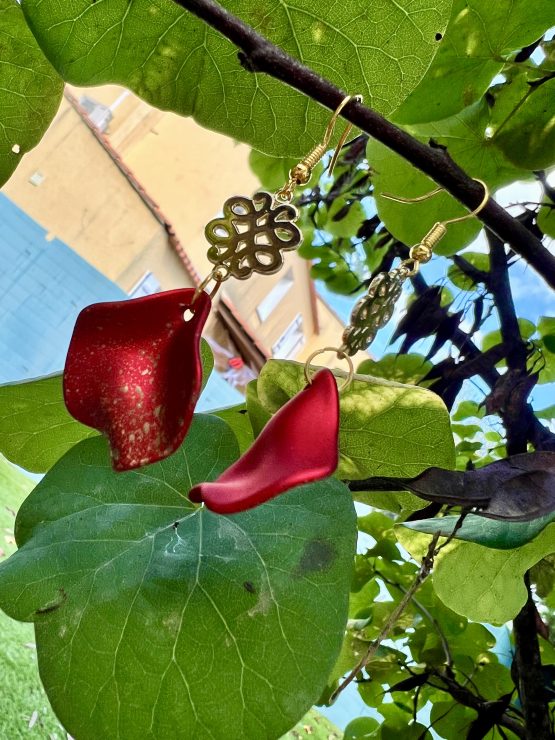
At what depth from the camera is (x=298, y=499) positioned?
32 cm

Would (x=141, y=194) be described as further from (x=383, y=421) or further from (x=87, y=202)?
(x=383, y=421)

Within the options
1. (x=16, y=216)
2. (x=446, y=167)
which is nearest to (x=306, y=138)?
(x=446, y=167)

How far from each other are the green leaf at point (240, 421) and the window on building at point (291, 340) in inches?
141

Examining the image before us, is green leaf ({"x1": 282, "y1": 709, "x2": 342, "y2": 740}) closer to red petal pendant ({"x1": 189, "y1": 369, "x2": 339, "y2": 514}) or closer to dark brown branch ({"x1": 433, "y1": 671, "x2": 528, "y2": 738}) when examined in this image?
dark brown branch ({"x1": 433, "y1": 671, "x2": 528, "y2": 738})

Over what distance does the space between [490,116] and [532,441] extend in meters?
0.28

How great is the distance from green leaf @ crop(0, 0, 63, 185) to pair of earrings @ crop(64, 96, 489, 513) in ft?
0.52

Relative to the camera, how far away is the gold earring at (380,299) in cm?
38

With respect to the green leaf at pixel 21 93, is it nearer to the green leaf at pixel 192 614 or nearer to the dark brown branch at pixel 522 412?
the green leaf at pixel 192 614

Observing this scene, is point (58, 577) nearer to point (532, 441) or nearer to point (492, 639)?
point (532, 441)

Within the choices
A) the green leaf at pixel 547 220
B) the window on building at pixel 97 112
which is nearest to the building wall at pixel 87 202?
the window on building at pixel 97 112

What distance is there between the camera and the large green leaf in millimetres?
332

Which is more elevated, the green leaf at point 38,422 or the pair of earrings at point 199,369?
the pair of earrings at point 199,369

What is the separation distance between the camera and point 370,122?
0.29 m

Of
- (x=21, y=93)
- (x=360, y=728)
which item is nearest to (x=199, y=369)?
(x=21, y=93)
